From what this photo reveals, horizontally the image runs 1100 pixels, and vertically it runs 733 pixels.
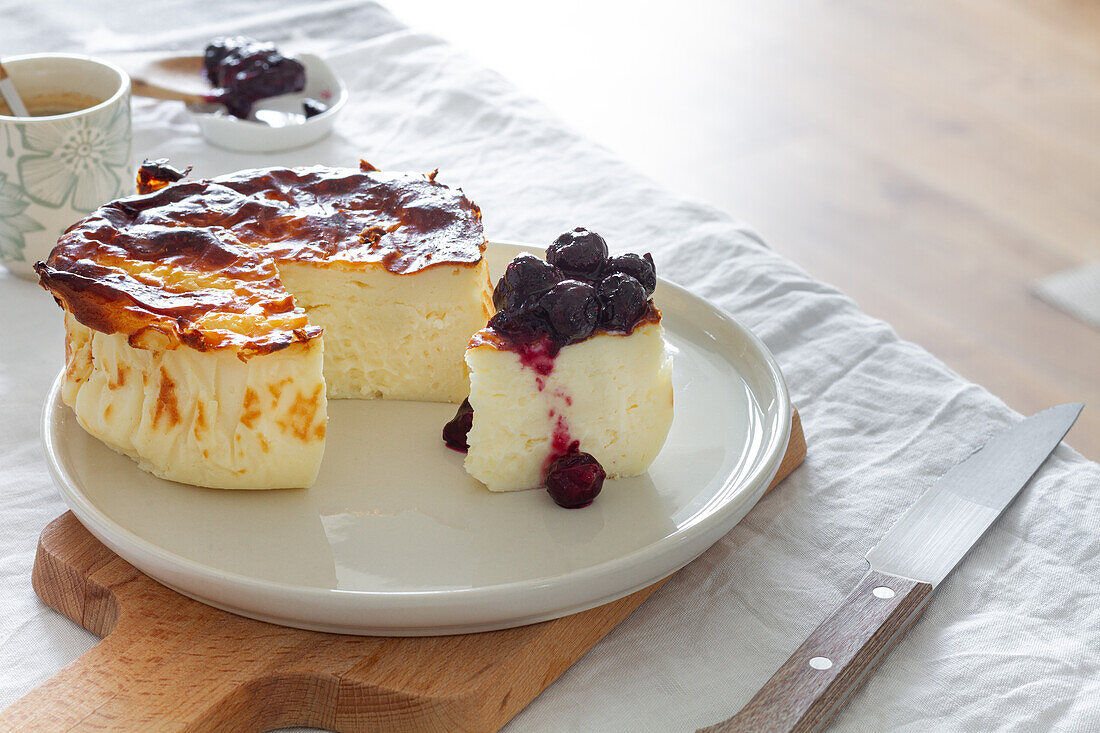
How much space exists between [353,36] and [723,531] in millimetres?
2530

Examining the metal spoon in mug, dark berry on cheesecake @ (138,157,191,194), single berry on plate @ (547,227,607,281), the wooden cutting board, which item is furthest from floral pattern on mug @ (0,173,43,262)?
single berry on plate @ (547,227,607,281)

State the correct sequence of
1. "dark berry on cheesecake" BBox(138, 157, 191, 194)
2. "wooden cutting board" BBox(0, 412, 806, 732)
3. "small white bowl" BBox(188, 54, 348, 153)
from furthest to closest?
"small white bowl" BBox(188, 54, 348, 153), "dark berry on cheesecake" BBox(138, 157, 191, 194), "wooden cutting board" BBox(0, 412, 806, 732)

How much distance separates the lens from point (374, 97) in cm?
349

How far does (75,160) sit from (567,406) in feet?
4.44

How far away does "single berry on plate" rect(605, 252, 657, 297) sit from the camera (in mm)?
2004

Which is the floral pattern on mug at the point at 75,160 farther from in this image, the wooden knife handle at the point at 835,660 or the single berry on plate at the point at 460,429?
the wooden knife handle at the point at 835,660

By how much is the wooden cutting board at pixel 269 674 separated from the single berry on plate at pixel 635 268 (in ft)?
1.93

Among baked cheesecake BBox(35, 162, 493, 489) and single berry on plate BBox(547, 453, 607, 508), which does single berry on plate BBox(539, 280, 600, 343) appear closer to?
single berry on plate BBox(547, 453, 607, 508)

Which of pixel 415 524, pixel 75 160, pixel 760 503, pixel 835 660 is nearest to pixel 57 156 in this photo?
pixel 75 160

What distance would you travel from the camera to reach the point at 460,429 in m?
2.12

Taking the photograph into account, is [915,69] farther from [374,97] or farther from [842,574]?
[842,574]

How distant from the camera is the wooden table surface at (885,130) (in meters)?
4.40

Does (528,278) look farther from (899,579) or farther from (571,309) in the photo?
(899,579)

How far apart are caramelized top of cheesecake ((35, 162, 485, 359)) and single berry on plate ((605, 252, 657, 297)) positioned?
12.4 inches
